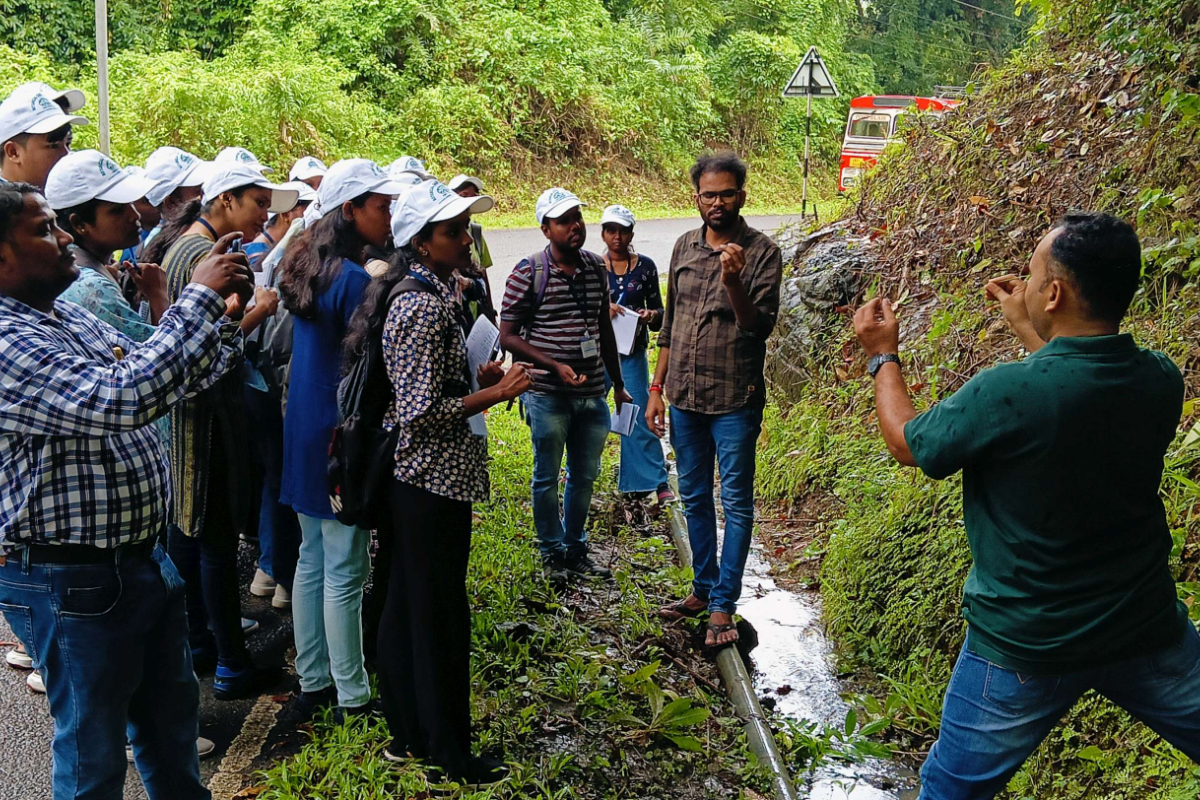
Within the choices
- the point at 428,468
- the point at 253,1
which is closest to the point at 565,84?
the point at 253,1

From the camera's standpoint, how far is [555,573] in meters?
5.89

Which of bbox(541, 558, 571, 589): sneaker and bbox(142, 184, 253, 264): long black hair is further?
bbox(541, 558, 571, 589): sneaker

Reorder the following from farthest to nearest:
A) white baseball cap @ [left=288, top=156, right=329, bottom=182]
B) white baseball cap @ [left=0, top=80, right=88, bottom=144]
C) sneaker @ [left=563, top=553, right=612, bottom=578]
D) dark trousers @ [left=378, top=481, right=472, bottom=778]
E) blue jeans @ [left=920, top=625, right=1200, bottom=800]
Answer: white baseball cap @ [left=288, top=156, right=329, bottom=182] → sneaker @ [left=563, top=553, right=612, bottom=578] → white baseball cap @ [left=0, top=80, right=88, bottom=144] → dark trousers @ [left=378, top=481, right=472, bottom=778] → blue jeans @ [left=920, top=625, right=1200, bottom=800]

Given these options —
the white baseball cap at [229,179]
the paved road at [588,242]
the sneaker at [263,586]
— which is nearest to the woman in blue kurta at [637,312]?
the sneaker at [263,586]

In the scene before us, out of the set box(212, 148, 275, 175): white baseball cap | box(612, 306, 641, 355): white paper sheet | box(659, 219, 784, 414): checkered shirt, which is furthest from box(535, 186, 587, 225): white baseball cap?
box(212, 148, 275, 175): white baseball cap

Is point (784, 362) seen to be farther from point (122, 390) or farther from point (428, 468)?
point (122, 390)

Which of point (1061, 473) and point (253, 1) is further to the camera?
point (253, 1)

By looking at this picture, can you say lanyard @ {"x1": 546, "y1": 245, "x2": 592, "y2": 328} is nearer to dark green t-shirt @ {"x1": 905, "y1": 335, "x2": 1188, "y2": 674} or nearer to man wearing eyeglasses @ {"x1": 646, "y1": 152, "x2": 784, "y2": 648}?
man wearing eyeglasses @ {"x1": 646, "y1": 152, "x2": 784, "y2": 648}

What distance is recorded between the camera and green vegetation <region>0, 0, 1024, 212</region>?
→ 1881cm

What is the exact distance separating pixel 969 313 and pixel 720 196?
2448mm

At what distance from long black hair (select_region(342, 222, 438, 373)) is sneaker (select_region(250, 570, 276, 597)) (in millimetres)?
2326

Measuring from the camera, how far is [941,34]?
1554 inches

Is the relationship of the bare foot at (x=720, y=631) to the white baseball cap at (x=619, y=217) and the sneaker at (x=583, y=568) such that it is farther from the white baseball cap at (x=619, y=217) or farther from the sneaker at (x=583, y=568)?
the white baseball cap at (x=619, y=217)

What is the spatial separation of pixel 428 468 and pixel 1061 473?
1990mm
